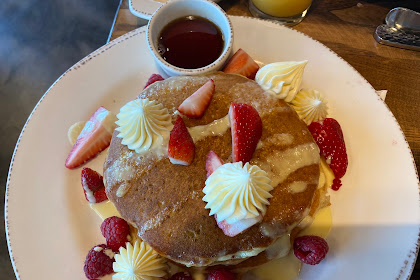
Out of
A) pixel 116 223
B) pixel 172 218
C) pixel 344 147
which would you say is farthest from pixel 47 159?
pixel 344 147

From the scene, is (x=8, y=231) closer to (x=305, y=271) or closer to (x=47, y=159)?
(x=47, y=159)

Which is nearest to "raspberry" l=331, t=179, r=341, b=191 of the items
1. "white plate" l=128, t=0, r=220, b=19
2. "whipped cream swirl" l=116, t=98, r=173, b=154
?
"whipped cream swirl" l=116, t=98, r=173, b=154

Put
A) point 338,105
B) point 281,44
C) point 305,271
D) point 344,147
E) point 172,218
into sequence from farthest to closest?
1. point 281,44
2. point 338,105
3. point 344,147
4. point 305,271
5. point 172,218

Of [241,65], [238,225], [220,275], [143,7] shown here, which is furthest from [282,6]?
[220,275]

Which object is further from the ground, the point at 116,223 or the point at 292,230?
the point at 116,223

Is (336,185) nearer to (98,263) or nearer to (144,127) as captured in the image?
(144,127)

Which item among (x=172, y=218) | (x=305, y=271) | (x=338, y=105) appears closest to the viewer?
(x=172, y=218)

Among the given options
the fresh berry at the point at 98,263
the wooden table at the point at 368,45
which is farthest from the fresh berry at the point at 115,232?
the wooden table at the point at 368,45
